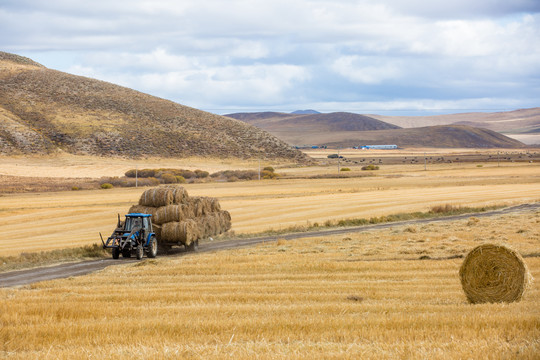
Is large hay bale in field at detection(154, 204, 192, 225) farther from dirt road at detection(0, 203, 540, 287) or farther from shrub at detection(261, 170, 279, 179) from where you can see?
shrub at detection(261, 170, 279, 179)

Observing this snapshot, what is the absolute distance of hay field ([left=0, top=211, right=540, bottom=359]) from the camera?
28.4ft

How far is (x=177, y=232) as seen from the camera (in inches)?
1047

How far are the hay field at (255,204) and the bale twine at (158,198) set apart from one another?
15.0 ft

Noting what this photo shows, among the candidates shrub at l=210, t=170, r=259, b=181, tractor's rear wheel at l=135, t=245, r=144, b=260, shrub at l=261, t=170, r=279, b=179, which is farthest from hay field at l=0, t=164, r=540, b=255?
shrub at l=210, t=170, r=259, b=181

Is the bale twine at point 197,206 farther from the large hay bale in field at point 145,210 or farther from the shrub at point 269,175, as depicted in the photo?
the shrub at point 269,175

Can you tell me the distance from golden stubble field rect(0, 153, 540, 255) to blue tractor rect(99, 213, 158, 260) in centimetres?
488

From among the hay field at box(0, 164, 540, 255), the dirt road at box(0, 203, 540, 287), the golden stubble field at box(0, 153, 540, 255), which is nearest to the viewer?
the dirt road at box(0, 203, 540, 287)

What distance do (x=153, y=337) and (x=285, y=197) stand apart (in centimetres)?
4642

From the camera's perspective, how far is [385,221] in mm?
38312

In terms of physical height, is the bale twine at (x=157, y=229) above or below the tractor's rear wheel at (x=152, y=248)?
above

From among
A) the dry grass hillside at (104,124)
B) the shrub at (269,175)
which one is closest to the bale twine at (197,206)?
the shrub at (269,175)

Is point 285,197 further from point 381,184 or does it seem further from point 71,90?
point 71,90

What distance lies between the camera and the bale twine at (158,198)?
27234 millimetres

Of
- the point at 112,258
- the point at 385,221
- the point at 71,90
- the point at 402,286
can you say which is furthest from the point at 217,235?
the point at 71,90
